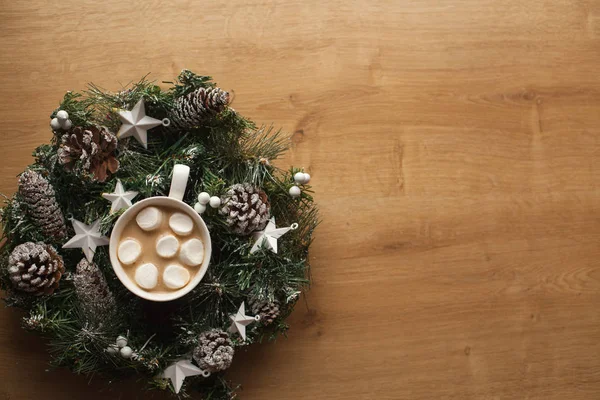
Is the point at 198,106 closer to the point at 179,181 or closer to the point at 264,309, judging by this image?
the point at 179,181

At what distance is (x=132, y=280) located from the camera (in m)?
1.02

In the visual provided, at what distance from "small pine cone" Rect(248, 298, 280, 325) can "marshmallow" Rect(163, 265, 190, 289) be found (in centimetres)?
13

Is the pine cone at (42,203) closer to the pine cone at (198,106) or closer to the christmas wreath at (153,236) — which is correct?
the christmas wreath at (153,236)

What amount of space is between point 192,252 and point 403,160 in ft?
1.56

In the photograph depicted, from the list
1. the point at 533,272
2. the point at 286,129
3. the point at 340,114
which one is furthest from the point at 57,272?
the point at 533,272

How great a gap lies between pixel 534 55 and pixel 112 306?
3.15ft

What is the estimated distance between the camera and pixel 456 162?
1266mm

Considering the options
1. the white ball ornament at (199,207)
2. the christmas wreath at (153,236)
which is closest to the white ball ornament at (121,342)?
the christmas wreath at (153,236)

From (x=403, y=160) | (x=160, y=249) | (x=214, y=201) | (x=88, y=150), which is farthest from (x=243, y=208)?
(x=403, y=160)

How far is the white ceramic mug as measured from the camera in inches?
39.7

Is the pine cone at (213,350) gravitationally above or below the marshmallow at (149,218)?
below

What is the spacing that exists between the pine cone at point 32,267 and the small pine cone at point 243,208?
0.29 metres

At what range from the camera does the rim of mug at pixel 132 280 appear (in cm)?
101

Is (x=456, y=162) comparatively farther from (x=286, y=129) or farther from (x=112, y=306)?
(x=112, y=306)
